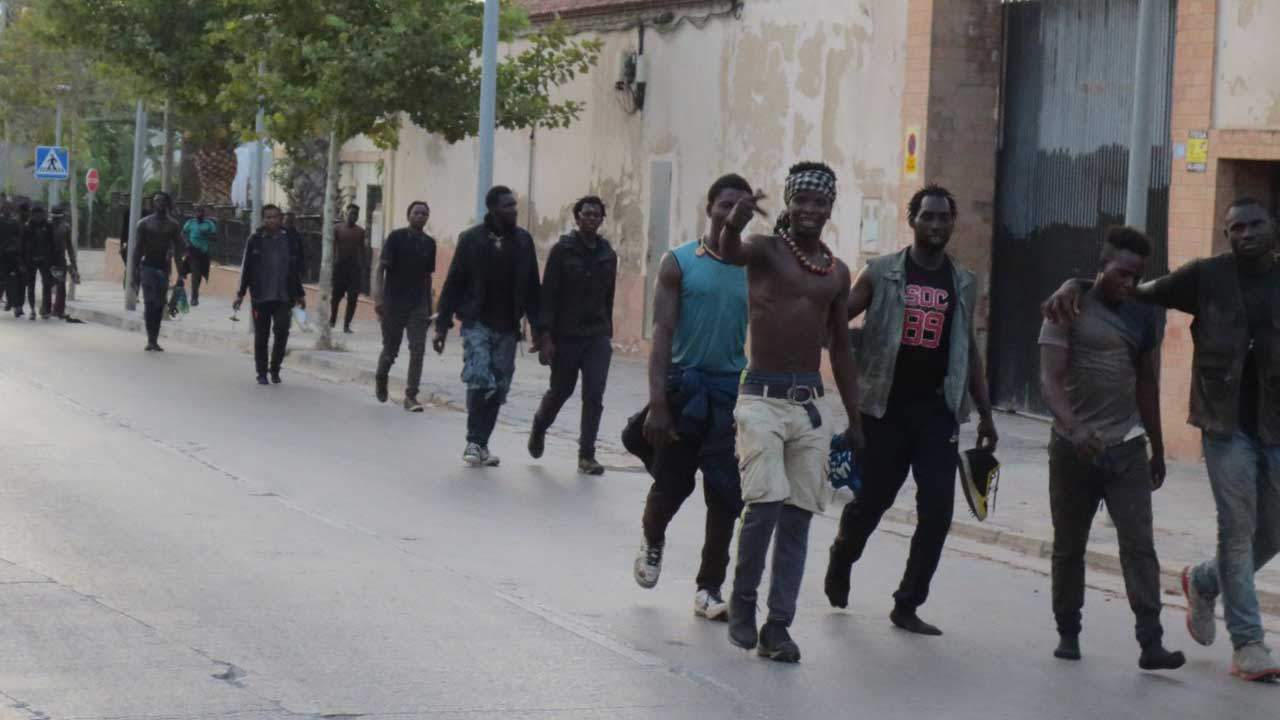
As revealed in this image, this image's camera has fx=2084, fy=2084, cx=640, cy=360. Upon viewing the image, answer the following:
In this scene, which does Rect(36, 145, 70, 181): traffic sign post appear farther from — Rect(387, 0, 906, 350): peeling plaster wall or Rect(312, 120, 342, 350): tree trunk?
Rect(312, 120, 342, 350): tree trunk

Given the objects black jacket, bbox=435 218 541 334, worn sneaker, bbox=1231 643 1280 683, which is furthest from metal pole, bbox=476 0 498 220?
worn sneaker, bbox=1231 643 1280 683

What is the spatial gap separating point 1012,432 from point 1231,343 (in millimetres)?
10004

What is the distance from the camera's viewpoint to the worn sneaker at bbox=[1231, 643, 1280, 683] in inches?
319

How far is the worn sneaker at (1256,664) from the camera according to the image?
8094 millimetres

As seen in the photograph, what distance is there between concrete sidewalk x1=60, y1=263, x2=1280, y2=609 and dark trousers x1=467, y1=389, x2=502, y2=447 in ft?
3.55

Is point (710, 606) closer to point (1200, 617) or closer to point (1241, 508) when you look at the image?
point (1200, 617)

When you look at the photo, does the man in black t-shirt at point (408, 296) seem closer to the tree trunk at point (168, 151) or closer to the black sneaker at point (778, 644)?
the black sneaker at point (778, 644)

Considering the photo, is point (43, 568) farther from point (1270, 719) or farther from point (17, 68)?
point (17, 68)

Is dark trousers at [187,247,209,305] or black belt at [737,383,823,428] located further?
dark trousers at [187,247,209,305]

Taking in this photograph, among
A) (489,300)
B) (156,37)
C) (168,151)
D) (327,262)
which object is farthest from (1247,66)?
(168,151)

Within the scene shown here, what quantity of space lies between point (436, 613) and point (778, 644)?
1.58m

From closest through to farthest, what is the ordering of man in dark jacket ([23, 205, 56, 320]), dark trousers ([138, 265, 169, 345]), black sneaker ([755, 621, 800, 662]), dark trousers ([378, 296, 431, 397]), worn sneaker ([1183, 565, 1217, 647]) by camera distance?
black sneaker ([755, 621, 800, 662]), worn sneaker ([1183, 565, 1217, 647]), dark trousers ([378, 296, 431, 397]), dark trousers ([138, 265, 169, 345]), man in dark jacket ([23, 205, 56, 320])

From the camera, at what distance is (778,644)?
8031mm

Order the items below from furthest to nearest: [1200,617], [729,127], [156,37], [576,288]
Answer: [156,37], [729,127], [576,288], [1200,617]
